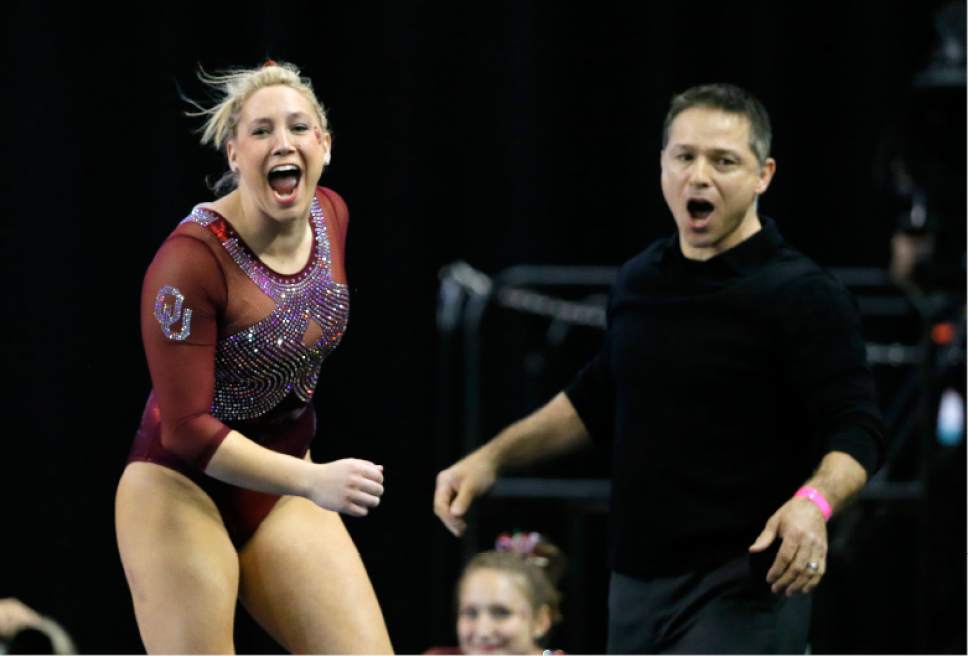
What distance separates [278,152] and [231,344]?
315 millimetres

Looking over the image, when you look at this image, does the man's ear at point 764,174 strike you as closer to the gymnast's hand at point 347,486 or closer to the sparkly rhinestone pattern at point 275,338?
the sparkly rhinestone pattern at point 275,338

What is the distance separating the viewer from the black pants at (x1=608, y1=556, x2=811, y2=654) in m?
3.12

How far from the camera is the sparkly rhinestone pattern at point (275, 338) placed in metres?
2.83

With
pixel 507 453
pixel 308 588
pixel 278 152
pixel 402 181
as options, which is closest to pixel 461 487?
pixel 507 453

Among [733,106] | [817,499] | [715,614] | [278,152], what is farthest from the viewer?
[733,106]

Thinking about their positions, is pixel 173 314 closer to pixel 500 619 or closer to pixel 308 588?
pixel 308 588

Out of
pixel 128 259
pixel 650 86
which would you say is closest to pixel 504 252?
pixel 650 86

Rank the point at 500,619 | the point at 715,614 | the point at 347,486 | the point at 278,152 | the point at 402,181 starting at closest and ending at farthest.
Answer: the point at 347,486, the point at 278,152, the point at 715,614, the point at 500,619, the point at 402,181

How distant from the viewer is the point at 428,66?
18.4 feet

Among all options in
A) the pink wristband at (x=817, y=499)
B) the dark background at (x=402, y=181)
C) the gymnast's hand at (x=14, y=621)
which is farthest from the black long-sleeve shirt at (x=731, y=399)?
the dark background at (x=402, y=181)

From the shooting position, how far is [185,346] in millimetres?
2742

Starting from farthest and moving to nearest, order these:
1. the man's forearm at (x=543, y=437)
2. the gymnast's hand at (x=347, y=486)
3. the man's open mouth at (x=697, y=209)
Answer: the man's forearm at (x=543, y=437)
the man's open mouth at (x=697, y=209)
the gymnast's hand at (x=347, y=486)

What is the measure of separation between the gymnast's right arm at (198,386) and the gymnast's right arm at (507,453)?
0.48m

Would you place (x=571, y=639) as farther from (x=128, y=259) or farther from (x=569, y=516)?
(x=128, y=259)
